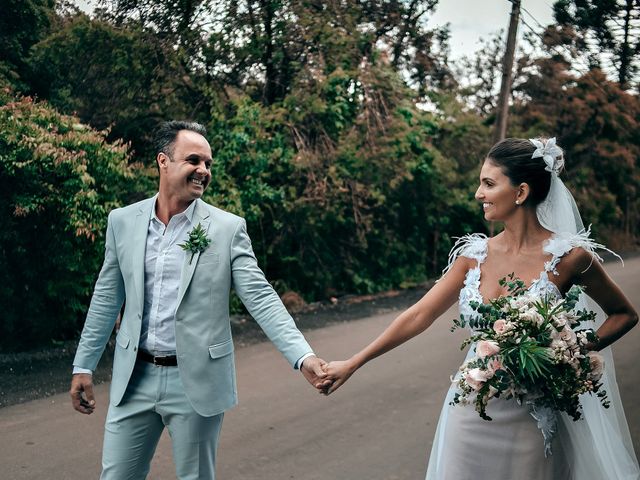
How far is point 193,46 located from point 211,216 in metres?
8.64

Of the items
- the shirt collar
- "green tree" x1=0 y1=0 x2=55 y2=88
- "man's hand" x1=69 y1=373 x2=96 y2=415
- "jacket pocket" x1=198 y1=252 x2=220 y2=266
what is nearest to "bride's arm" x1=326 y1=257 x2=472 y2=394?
"jacket pocket" x1=198 y1=252 x2=220 y2=266

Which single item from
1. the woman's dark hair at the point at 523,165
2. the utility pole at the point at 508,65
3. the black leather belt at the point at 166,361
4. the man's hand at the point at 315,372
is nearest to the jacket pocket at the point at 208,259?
the black leather belt at the point at 166,361

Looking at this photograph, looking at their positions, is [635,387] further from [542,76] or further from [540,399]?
[542,76]

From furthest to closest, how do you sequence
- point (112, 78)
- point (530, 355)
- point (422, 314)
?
point (112, 78) → point (422, 314) → point (530, 355)

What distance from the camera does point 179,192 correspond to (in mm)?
3652

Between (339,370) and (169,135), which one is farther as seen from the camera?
(339,370)

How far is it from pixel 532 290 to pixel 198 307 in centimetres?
158

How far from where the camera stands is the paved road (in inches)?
212

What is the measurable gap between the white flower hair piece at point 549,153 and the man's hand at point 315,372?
1484 mm

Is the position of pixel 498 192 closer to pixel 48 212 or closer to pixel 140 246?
pixel 140 246

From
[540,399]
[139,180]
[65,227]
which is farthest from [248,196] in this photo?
[540,399]

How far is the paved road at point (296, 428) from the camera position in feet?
17.7

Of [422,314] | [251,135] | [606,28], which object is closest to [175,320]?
[422,314]

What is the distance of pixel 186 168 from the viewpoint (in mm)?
3611
